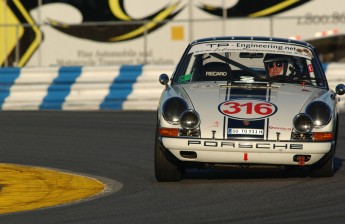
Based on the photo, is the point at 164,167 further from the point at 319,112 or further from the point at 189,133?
the point at 319,112

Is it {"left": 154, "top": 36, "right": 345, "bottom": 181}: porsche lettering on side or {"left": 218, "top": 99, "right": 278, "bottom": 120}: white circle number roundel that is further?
{"left": 218, "top": 99, "right": 278, "bottom": 120}: white circle number roundel

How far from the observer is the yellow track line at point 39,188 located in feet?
30.0

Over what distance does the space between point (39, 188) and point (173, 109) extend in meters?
1.34

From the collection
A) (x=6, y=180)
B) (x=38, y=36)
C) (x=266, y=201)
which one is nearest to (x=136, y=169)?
(x=6, y=180)

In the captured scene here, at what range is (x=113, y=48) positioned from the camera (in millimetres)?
24578

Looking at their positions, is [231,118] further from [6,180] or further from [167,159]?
[6,180]

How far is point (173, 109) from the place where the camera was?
32.6ft

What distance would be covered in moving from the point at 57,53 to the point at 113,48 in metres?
1.23

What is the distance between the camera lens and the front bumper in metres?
9.60

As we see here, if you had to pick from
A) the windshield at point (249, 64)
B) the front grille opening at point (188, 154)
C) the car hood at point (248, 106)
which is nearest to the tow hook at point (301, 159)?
the car hood at point (248, 106)

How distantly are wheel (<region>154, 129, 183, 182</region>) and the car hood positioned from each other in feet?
1.46

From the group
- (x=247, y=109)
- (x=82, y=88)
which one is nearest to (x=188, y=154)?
(x=247, y=109)

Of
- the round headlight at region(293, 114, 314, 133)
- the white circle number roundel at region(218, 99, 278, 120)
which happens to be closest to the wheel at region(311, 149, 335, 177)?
the round headlight at region(293, 114, 314, 133)

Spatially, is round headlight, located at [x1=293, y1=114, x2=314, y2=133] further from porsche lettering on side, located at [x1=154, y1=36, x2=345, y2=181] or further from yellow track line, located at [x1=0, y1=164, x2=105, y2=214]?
yellow track line, located at [x1=0, y1=164, x2=105, y2=214]
